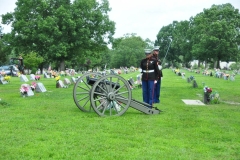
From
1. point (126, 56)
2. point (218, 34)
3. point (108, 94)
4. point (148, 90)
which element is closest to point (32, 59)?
point (218, 34)

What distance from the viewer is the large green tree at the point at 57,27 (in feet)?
128

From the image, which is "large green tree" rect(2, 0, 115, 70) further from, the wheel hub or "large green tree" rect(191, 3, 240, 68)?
the wheel hub

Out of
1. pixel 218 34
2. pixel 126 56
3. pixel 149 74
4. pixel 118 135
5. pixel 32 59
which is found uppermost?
pixel 218 34

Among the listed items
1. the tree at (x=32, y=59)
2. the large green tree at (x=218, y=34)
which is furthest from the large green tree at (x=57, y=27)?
the large green tree at (x=218, y=34)

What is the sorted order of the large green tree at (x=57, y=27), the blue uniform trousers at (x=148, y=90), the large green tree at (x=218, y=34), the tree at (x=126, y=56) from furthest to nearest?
1. the tree at (x=126, y=56)
2. the large green tree at (x=218, y=34)
3. the large green tree at (x=57, y=27)
4. the blue uniform trousers at (x=148, y=90)

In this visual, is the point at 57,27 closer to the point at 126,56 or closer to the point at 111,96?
the point at 111,96

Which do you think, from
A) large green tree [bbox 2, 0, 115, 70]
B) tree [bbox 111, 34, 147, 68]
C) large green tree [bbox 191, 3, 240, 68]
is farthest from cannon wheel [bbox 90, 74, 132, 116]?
tree [bbox 111, 34, 147, 68]

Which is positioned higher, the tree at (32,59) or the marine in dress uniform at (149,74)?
the tree at (32,59)

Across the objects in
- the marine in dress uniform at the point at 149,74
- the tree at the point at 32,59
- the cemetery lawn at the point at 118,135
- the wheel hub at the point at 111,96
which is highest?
the tree at the point at 32,59

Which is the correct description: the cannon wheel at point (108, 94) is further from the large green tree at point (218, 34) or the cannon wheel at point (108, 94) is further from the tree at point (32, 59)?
the large green tree at point (218, 34)

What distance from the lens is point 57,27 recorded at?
38.8 meters

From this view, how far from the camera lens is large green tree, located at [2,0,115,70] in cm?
3891

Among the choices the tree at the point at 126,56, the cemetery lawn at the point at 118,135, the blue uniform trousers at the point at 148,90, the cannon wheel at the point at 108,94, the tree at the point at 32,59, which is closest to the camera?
the cemetery lawn at the point at 118,135

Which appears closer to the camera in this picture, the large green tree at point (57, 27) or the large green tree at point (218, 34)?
the large green tree at point (57, 27)
